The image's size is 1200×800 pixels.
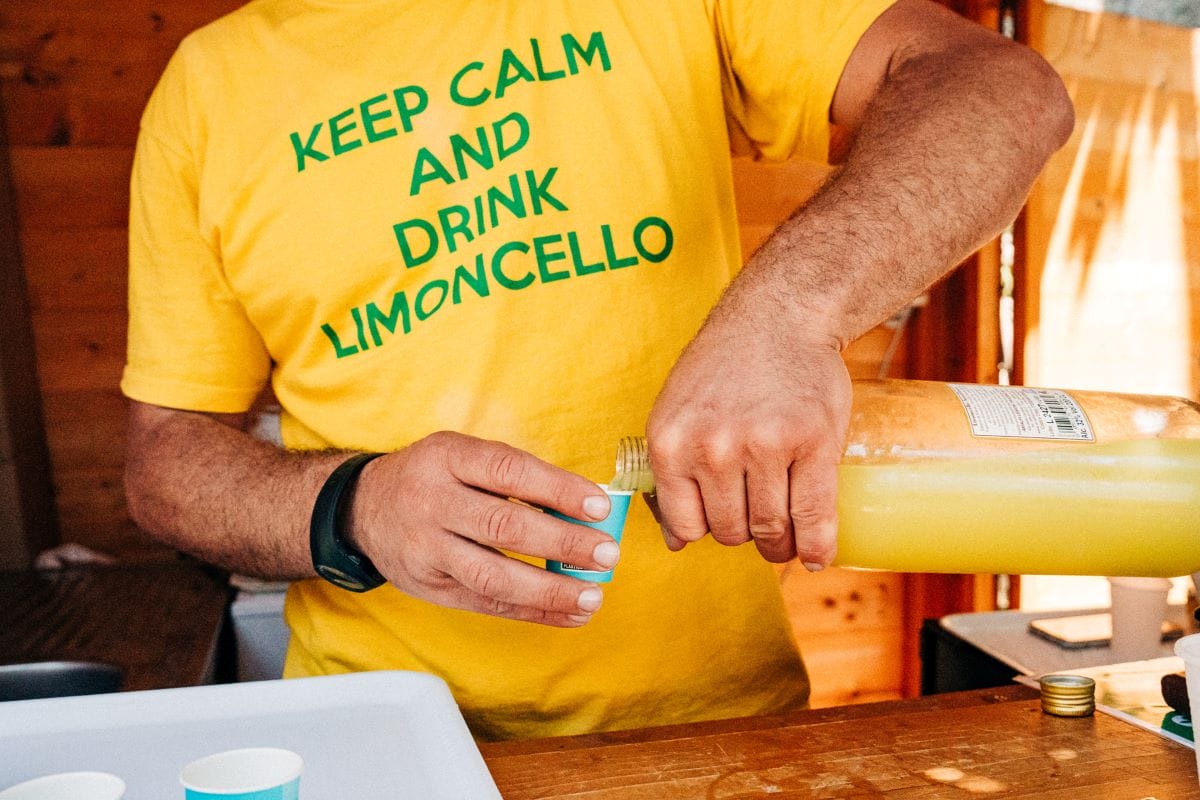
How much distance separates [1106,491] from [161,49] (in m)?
2.43

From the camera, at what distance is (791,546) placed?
711mm

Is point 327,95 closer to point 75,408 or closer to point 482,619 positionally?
point 482,619

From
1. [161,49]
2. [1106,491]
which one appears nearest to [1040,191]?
[1106,491]

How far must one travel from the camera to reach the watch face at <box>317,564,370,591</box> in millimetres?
893

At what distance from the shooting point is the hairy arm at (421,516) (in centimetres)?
71

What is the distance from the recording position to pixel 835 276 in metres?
0.72

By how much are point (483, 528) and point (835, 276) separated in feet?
1.07

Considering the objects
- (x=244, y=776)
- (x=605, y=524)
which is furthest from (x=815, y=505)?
(x=244, y=776)

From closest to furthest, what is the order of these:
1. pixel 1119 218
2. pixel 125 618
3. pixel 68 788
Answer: pixel 68 788
pixel 125 618
pixel 1119 218

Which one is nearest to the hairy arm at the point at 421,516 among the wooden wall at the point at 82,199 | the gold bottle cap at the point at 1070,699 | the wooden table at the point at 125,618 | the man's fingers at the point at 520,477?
the man's fingers at the point at 520,477

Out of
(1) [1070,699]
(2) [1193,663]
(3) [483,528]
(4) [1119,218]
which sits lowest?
(1) [1070,699]

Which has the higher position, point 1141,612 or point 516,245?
point 516,245

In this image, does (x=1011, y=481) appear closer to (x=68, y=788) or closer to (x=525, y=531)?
(x=525, y=531)

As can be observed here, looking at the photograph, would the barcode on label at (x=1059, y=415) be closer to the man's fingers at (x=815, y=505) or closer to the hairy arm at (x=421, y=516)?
the man's fingers at (x=815, y=505)
